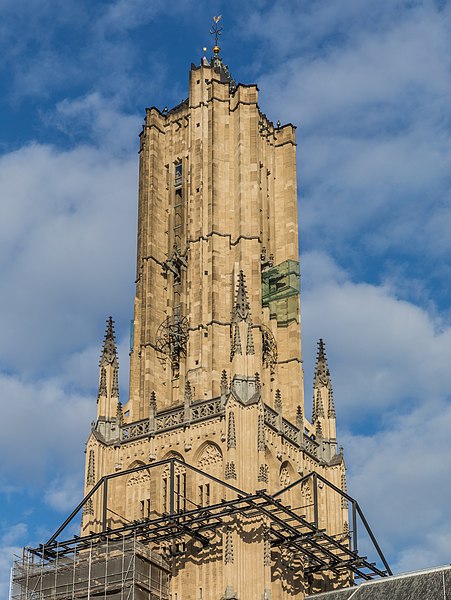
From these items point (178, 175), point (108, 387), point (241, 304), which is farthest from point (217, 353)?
point (178, 175)

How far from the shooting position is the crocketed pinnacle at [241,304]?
7950 cm

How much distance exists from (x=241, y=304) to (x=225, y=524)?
13.8 m

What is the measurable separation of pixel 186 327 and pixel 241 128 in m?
13.7

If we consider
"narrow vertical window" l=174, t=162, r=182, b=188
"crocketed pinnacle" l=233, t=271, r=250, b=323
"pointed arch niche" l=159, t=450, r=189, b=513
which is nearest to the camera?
"pointed arch niche" l=159, t=450, r=189, b=513

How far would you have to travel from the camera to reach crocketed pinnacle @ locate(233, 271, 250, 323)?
79500mm

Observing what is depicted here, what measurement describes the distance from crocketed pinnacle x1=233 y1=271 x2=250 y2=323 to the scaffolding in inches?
556

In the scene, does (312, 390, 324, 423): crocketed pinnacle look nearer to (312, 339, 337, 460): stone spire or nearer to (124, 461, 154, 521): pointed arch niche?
(312, 339, 337, 460): stone spire

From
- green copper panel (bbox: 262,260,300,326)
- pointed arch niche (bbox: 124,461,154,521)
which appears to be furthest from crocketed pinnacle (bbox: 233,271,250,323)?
pointed arch niche (bbox: 124,461,154,521)

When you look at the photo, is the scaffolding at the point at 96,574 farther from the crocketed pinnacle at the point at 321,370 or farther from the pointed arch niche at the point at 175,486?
the crocketed pinnacle at the point at 321,370

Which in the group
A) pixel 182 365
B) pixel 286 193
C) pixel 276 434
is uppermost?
pixel 286 193

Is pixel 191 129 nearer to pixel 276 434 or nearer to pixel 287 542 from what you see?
pixel 276 434

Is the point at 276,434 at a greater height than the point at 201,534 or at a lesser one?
greater

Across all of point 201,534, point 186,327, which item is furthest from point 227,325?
point 201,534

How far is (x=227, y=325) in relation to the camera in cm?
8294
